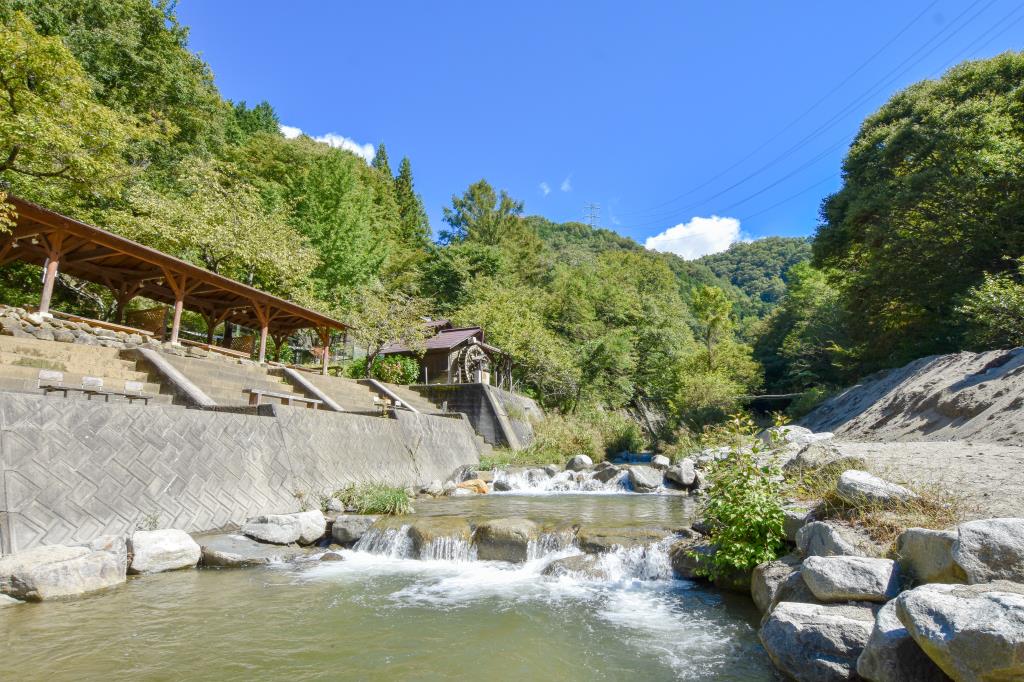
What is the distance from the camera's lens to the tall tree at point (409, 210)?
162 feet

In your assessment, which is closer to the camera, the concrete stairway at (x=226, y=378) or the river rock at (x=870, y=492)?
the river rock at (x=870, y=492)

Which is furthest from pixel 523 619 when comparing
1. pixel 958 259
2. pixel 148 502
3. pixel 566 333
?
pixel 566 333

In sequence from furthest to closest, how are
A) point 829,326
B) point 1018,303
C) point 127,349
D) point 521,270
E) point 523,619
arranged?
1. point 521,270
2. point 829,326
3. point 1018,303
4. point 127,349
5. point 523,619

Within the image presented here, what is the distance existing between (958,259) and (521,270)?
28943mm

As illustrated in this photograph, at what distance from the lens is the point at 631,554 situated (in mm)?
6895

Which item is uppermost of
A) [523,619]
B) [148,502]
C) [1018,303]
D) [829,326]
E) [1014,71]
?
[1014,71]

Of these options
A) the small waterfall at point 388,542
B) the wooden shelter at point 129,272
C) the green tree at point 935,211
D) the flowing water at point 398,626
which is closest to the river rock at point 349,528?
the small waterfall at point 388,542

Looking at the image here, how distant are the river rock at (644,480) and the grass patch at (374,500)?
7347mm

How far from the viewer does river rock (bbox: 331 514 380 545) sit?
838 centimetres

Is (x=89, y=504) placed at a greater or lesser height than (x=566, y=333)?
lesser

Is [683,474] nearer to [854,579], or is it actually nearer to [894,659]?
[854,579]

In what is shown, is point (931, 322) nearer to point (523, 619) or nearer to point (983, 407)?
point (983, 407)

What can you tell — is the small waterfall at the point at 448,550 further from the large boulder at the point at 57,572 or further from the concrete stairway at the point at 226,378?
the concrete stairway at the point at 226,378

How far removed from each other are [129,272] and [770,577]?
18619mm
